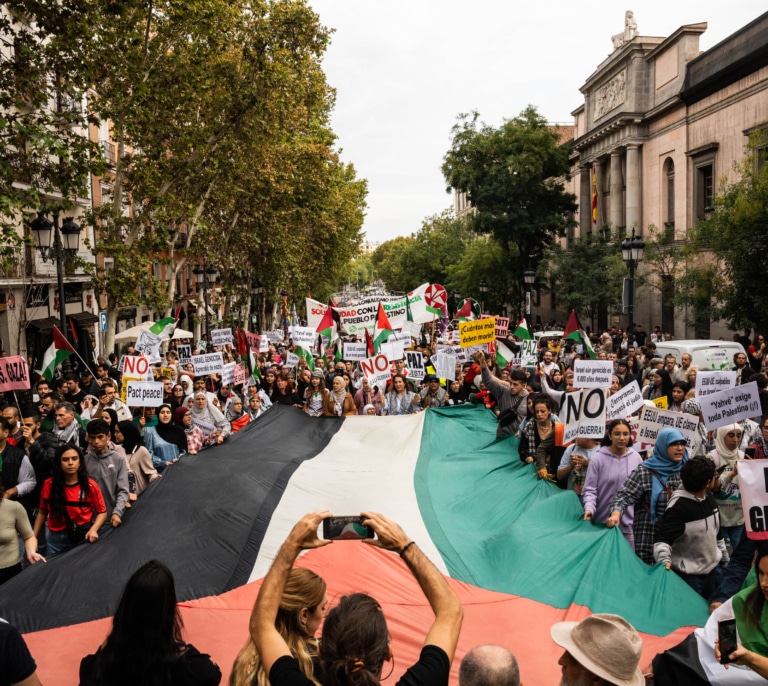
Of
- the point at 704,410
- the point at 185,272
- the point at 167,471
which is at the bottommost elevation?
the point at 167,471

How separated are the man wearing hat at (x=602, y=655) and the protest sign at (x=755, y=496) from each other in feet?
6.69

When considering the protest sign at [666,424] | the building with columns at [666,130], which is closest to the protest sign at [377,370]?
the protest sign at [666,424]

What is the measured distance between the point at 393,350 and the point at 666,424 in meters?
7.82

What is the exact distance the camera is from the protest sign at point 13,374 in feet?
38.2

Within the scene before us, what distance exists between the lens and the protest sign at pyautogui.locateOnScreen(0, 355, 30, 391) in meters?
11.7

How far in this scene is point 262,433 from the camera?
10797mm

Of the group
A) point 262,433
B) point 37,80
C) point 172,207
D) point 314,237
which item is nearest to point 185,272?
point 314,237

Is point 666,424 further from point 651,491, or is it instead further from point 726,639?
point 726,639

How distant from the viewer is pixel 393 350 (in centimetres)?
1602

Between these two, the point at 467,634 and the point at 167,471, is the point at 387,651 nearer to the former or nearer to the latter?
the point at 467,634

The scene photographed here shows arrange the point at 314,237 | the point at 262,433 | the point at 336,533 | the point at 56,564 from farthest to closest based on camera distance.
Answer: the point at 314,237
the point at 262,433
the point at 56,564
the point at 336,533

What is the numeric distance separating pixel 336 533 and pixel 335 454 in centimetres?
678

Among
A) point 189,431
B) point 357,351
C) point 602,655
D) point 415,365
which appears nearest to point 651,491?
point 602,655

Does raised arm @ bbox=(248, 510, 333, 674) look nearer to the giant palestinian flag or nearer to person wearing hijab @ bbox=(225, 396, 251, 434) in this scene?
the giant palestinian flag
